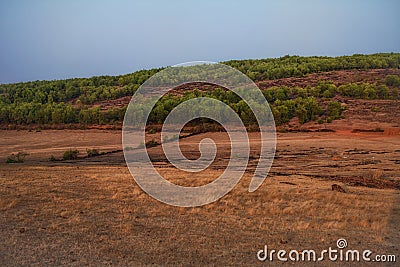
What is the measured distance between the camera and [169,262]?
22.9 ft

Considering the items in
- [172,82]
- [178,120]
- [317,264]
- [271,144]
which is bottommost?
[317,264]

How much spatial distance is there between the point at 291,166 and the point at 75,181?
10.6 meters

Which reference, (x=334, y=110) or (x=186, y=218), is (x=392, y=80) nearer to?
(x=334, y=110)

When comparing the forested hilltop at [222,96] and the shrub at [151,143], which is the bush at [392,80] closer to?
the forested hilltop at [222,96]

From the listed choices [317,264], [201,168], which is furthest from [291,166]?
[317,264]

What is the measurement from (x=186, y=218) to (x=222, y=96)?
124 ft

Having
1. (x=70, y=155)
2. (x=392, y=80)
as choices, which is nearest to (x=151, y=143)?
(x=70, y=155)

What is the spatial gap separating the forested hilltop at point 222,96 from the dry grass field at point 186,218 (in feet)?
71.3

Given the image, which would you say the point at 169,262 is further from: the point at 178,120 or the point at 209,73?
the point at 209,73

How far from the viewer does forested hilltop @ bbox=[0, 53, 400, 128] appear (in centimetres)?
4069

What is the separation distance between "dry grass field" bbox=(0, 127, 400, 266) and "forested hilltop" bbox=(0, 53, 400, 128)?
21736 millimetres

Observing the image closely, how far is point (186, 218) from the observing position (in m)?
10.0

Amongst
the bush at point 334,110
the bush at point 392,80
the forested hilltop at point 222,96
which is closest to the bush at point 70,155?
the forested hilltop at point 222,96

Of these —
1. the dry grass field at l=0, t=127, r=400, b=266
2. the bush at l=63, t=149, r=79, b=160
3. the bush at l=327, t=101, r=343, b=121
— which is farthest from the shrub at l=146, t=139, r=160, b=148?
the bush at l=327, t=101, r=343, b=121
